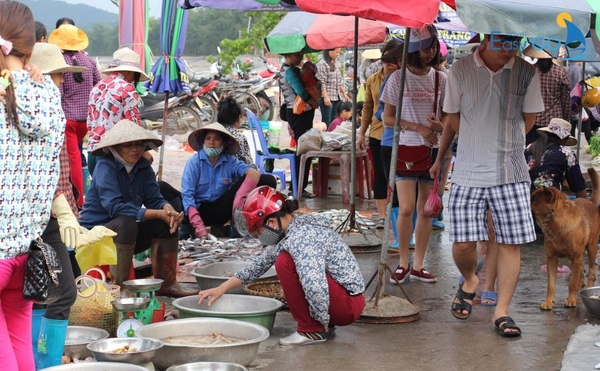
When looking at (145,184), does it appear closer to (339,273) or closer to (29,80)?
(339,273)

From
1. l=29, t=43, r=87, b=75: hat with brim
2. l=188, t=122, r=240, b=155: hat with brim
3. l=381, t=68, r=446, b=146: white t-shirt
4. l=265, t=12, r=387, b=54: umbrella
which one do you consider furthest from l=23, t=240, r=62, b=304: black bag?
l=265, t=12, r=387, b=54: umbrella

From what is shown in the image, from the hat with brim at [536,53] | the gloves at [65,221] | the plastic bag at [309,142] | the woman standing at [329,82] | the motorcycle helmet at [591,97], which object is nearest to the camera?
the gloves at [65,221]

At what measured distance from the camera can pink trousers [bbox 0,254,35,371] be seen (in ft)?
12.0

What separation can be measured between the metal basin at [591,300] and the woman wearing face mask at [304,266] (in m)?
1.69

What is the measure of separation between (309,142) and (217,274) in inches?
212

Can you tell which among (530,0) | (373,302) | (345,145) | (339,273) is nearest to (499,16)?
(530,0)

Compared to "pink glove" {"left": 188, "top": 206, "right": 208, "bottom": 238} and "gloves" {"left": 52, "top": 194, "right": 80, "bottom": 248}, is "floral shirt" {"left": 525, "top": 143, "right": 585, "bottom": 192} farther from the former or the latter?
"gloves" {"left": 52, "top": 194, "right": 80, "bottom": 248}

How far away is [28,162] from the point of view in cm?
371

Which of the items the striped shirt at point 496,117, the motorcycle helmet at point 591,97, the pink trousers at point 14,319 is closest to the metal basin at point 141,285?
the pink trousers at point 14,319

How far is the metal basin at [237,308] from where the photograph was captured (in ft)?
18.1

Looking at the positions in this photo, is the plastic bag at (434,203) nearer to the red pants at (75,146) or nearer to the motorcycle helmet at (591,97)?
the red pants at (75,146)

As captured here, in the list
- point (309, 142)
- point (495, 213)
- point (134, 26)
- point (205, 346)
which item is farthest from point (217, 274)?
point (309, 142)

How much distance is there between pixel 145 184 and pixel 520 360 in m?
3.00

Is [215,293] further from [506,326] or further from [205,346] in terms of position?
[506,326]
